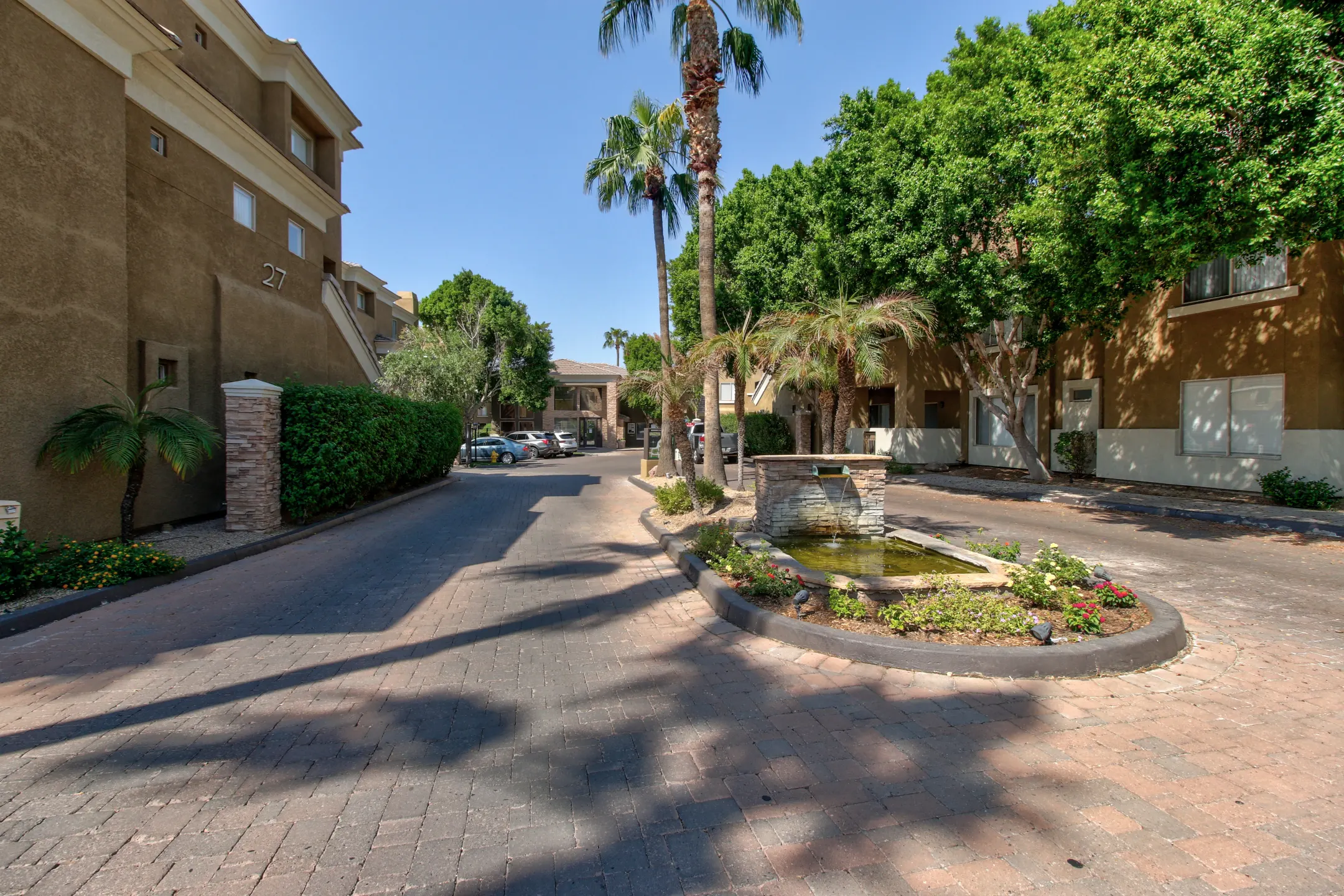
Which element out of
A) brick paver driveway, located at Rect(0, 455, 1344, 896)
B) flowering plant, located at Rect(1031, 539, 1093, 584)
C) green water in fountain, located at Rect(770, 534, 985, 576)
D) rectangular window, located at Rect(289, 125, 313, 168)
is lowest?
brick paver driveway, located at Rect(0, 455, 1344, 896)

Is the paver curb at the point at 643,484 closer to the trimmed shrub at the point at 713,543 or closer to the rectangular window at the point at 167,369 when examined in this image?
the trimmed shrub at the point at 713,543

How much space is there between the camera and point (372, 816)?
9.26 ft

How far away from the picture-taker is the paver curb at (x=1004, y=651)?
424cm

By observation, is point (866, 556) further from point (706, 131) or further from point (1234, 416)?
point (1234, 416)

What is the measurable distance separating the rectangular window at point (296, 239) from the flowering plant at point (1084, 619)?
51.6 ft

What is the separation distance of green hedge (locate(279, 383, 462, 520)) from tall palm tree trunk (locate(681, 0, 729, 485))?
649cm

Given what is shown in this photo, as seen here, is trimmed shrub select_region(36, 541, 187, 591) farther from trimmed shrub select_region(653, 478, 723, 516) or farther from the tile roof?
the tile roof

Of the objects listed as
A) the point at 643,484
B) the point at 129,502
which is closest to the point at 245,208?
the point at 129,502

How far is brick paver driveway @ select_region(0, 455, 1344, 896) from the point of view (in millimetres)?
2463

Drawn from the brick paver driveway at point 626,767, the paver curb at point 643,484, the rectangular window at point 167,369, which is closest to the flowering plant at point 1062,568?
the brick paver driveway at point 626,767

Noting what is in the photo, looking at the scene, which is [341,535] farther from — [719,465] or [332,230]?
[332,230]

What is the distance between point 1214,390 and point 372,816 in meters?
17.9

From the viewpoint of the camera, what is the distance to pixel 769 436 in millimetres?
29500

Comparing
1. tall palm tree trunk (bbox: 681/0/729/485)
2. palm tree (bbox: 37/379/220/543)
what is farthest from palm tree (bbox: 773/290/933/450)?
palm tree (bbox: 37/379/220/543)
